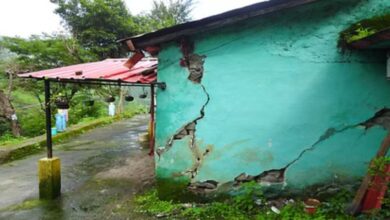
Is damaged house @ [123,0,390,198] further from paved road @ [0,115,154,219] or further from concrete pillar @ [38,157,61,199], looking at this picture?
concrete pillar @ [38,157,61,199]

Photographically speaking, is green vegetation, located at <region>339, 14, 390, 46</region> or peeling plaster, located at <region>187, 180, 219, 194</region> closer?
green vegetation, located at <region>339, 14, 390, 46</region>

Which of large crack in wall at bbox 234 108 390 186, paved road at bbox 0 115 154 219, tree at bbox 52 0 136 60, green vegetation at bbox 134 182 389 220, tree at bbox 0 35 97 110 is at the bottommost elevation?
paved road at bbox 0 115 154 219

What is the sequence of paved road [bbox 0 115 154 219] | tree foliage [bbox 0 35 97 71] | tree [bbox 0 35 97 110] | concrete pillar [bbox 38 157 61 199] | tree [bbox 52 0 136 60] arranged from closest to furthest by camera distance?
paved road [bbox 0 115 154 219]
concrete pillar [bbox 38 157 61 199]
tree [bbox 0 35 97 110]
tree foliage [bbox 0 35 97 71]
tree [bbox 52 0 136 60]

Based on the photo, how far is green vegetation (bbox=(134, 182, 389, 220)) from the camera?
4742 mm

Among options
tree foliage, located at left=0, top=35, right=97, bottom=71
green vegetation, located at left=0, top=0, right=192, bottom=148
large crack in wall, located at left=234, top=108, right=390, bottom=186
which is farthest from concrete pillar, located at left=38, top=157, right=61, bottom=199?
tree foliage, located at left=0, top=35, right=97, bottom=71

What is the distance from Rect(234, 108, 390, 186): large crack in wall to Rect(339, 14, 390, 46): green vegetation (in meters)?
1.17

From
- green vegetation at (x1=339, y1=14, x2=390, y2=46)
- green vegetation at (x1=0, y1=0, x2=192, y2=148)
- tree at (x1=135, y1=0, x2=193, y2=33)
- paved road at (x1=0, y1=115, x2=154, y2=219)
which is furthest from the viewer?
tree at (x1=135, y1=0, x2=193, y2=33)

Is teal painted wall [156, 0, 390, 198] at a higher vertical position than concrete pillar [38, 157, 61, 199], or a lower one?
higher

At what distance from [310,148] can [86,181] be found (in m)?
4.69

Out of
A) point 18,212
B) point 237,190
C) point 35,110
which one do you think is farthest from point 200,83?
point 35,110

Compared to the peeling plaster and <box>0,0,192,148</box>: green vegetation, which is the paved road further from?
<box>0,0,192,148</box>: green vegetation

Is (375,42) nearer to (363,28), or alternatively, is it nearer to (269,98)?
(363,28)

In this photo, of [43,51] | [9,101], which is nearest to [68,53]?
[43,51]

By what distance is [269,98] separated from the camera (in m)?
5.07
